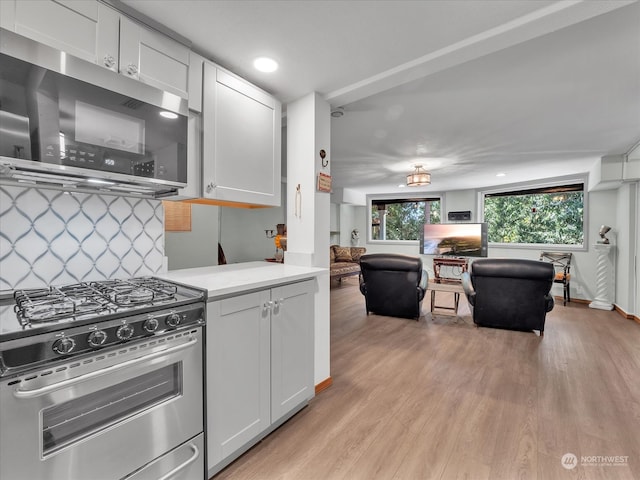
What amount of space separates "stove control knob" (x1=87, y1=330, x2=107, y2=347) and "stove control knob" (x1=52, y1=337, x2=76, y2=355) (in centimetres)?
5

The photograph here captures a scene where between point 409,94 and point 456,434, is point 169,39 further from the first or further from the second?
point 456,434

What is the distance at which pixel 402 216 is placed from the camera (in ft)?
28.6

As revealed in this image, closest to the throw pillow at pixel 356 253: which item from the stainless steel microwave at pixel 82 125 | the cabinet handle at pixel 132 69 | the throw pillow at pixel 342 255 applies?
the throw pillow at pixel 342 255

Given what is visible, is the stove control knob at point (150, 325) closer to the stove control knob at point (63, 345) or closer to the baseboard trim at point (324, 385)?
the stove control knob at point (63, 345)

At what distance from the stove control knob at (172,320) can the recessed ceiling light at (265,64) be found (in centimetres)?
156

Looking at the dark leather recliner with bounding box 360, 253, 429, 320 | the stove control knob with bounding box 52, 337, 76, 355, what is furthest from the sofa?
the stove control knob with bounding box 52, 337, 76, 355

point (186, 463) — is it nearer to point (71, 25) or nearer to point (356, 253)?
point (71, 25)

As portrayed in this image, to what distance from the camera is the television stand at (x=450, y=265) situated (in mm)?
6922

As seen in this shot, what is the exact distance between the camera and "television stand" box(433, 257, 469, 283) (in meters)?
6.92

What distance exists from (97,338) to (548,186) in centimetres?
762

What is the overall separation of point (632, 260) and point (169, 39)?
19.9ft

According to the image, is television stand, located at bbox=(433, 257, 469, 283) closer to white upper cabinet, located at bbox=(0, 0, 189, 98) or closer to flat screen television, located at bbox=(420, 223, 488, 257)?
flat screen television, located at bbox=(420, 223, 488, 257)

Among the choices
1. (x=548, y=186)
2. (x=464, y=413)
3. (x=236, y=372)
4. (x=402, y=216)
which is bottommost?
(x=464, y=413)

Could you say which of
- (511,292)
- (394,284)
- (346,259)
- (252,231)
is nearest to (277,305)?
(394,284)
